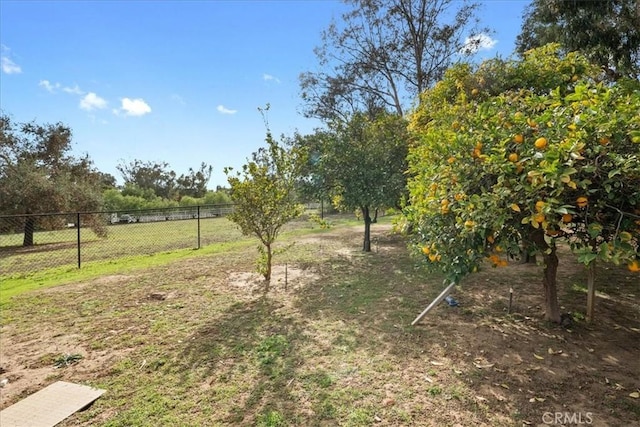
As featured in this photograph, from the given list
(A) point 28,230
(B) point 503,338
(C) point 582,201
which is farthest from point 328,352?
(A) point 28,230

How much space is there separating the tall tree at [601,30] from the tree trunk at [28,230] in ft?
53.8

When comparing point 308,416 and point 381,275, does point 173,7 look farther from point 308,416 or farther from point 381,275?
point 308,416

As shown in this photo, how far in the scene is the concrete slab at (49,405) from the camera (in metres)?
2.21

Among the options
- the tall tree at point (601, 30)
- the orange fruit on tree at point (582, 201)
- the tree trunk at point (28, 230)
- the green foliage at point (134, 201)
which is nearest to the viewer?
the orange fruit on tree at point (582, 201)

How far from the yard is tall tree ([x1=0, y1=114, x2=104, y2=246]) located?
9439mm

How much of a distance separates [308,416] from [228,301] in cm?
263

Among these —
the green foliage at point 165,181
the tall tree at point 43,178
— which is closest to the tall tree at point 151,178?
the green foliage at point 165,181

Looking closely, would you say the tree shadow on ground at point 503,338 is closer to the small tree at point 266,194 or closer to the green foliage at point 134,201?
the small tree at point 266,194

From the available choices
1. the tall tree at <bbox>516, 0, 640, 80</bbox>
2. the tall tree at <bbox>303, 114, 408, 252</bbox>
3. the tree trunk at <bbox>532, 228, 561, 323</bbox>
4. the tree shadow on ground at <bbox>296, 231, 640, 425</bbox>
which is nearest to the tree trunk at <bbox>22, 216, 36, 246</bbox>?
the tall tree at <bbox>303, 114, 408, 252</bbox>

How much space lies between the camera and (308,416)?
2.16m

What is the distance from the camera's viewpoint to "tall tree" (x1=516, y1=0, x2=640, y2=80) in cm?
700

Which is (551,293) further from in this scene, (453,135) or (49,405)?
(49,405)

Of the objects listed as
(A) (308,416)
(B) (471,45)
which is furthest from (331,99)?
(A) (308,416)

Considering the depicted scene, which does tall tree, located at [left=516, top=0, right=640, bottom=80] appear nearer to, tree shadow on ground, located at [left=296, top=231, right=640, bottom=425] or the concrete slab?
tree shadow on ground, located at [left=296, top=231, right=640, bottom=425]
